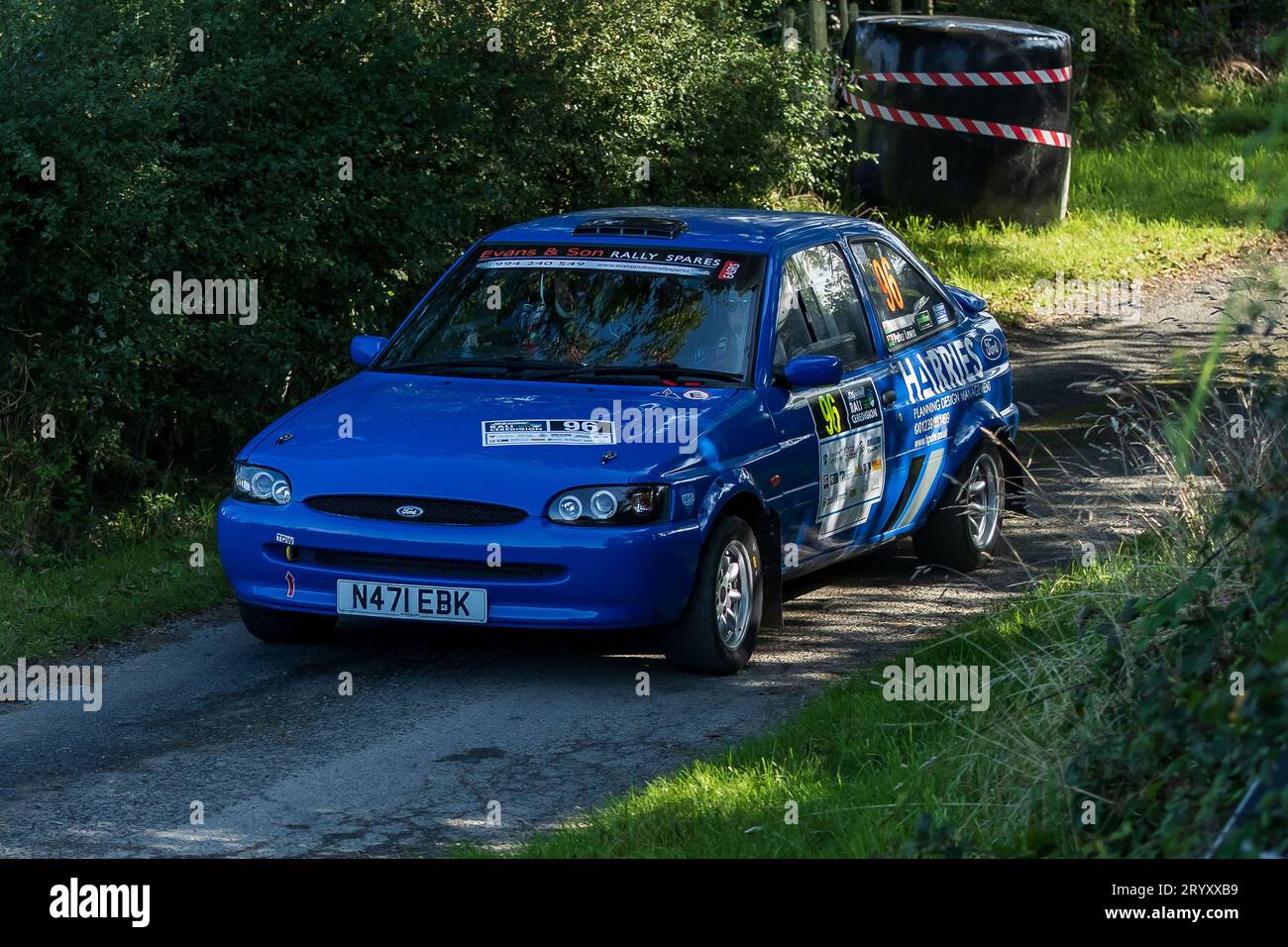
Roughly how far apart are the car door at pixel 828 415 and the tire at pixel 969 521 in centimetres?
69

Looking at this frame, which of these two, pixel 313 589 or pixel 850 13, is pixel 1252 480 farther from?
pixel 850 13

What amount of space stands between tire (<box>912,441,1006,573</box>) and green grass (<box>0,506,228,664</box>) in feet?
11.6

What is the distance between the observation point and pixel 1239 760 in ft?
14.7

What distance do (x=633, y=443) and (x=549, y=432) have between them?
1.13 feet

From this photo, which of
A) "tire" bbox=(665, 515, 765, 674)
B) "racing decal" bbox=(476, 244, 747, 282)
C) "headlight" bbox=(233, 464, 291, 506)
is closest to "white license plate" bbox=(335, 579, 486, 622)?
"headlight" bbox=(233, 464, 291, 506)

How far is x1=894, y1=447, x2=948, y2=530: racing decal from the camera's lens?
9.44m

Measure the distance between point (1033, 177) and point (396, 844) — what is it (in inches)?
584

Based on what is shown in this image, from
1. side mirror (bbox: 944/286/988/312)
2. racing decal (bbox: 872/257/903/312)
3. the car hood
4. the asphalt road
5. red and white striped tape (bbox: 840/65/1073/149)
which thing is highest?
red and white striped tape (bbox: 840/65/1073/149)

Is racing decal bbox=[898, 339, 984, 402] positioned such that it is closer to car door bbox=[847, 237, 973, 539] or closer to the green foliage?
car door bbox=[847, 237, 973, 539]

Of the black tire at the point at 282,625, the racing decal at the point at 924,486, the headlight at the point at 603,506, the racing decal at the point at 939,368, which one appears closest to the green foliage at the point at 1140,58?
the racing decal at the point at 939,368

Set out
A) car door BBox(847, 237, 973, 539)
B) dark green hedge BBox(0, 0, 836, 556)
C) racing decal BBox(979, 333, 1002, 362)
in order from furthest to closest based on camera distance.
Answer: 1. racing decal BBox(979, 333, 1002, 362)
2. dark green hedge BBox(0, 0, 836, 556)
3. car door BBox(847, 237, 973, 539)

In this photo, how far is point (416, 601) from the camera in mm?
7590

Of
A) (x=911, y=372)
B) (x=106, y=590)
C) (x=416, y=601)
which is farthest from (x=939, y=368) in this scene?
(x=106, y=590)
